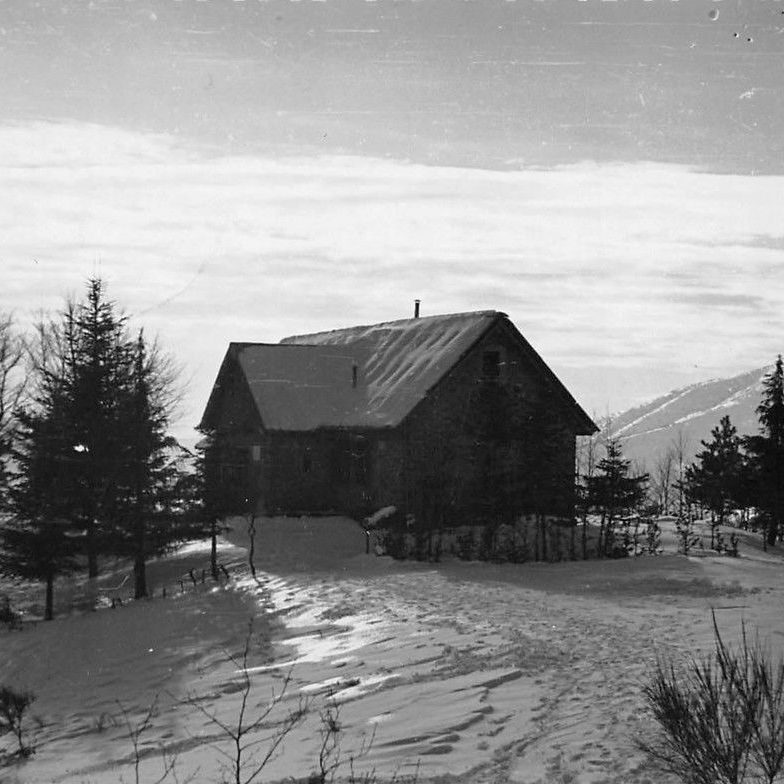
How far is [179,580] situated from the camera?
25.6 meters

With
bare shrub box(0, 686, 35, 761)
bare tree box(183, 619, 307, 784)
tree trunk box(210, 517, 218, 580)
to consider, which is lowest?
bare shrub box(0, 686, 35, 761)

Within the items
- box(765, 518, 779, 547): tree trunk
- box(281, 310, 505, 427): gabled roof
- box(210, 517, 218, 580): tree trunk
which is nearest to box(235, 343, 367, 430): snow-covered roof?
box(281, 310, 505, 427): gabled roof

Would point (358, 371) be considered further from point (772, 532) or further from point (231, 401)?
point (772, 532)

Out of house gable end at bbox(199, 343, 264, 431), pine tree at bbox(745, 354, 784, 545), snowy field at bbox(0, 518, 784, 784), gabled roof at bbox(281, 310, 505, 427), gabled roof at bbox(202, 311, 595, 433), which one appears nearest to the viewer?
snowy field at bbox(0, 518, 784, 784)

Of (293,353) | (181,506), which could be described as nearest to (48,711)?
(181,506)

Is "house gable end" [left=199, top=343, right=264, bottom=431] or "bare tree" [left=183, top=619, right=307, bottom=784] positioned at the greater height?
"house gable end" [left=199, top=343, right=264, bottom=431]

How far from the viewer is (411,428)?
29.8m

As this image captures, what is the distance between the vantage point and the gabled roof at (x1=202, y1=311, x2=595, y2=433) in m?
30.8

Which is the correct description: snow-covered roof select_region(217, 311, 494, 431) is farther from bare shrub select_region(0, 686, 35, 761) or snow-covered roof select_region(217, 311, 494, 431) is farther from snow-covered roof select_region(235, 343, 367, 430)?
bare shrub select_region(0, 686, 35, 761)

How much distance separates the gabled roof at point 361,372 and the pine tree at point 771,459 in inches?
242

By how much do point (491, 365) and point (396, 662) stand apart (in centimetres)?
1928

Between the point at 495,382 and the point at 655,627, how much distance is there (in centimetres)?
1659

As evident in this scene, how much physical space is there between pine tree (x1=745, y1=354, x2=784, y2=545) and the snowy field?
8.65 meters

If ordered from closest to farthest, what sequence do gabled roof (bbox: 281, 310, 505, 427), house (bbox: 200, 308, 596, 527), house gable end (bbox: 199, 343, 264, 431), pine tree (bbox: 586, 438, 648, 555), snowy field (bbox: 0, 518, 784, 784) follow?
snowy field (bbox: 0, 518, 784, 784), pine tree (bbox: 586, 438, 648, 555), house (bbox: 200, 308, 596, 527), gabled roof (bbox: 281, 310, 505, 427), house gable end (bbox: 199, 343, 264, 431)
